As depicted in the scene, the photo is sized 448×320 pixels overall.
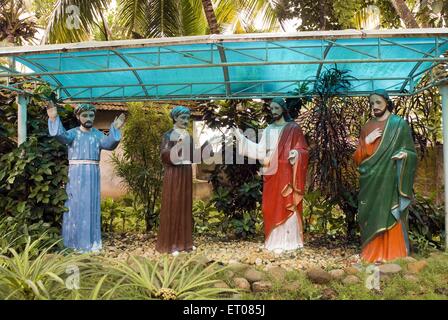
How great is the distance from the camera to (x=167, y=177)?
6.05 m

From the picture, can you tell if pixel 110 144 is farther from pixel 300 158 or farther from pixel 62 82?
pixel 300 158

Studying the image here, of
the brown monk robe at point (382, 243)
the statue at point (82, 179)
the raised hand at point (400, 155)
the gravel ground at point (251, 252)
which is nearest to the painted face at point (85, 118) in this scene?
the statue at point (82, 179)

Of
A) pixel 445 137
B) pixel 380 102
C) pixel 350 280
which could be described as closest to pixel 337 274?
pixel 350 280

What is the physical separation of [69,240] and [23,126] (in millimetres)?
1791

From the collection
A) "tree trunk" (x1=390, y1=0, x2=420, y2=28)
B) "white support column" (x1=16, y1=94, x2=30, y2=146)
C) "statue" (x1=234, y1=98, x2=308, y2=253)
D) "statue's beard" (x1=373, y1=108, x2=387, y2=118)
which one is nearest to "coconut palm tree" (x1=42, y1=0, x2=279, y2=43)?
"tree trunk" (x1=390, y1=0, x2=420, y2=28)

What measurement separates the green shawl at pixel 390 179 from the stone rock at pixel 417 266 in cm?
54

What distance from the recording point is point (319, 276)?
4629 millimetres

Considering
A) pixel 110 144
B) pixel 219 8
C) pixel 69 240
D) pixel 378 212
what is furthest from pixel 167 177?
pixel 219 8

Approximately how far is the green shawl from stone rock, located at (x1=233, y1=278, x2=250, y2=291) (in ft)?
5.94

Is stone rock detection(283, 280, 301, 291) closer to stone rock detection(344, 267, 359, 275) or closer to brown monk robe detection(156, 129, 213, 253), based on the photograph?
stone rock detection(344, 267, 359, 275)

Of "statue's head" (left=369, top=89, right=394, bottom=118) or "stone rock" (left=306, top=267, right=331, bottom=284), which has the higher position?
"statue's head" (left=369, top=89, right=394, bottom=118)

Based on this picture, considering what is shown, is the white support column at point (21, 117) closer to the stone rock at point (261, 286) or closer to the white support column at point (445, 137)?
the stone rock at point (261, 286)

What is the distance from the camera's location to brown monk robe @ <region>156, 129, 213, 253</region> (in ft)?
19.6

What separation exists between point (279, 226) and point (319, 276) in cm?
143
